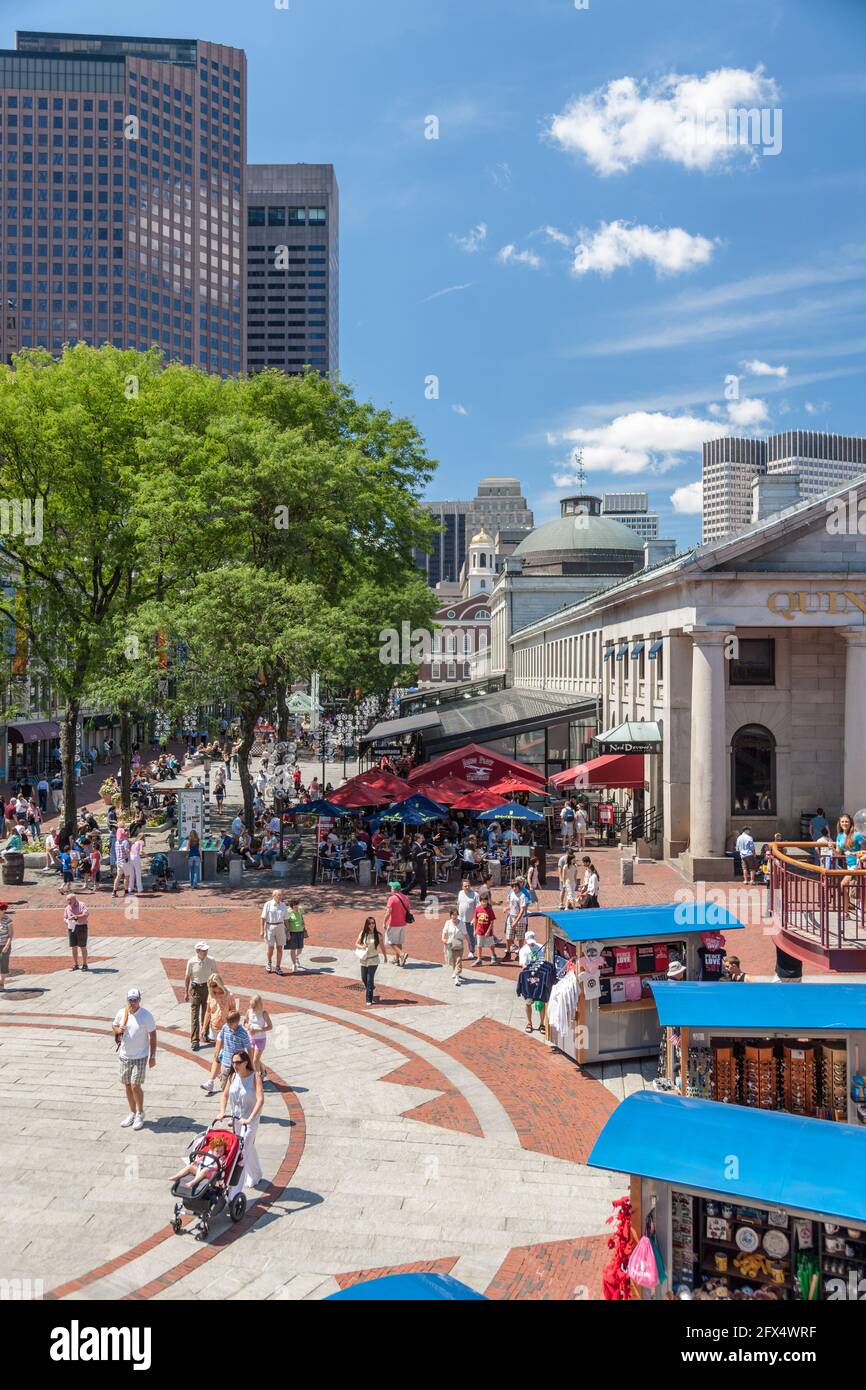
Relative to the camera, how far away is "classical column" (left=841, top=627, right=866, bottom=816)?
29.3m

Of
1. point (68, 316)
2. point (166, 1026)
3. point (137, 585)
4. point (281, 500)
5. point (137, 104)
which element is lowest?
point (166, 1026)

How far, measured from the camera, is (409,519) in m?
43.2

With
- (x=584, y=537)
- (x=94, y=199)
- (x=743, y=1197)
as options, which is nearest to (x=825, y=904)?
(x=743, y=1197)

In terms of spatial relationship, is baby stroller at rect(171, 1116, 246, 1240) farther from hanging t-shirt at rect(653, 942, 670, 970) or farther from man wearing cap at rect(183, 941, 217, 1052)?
hanging t-shirt at rect(653, 942, 670, 970)

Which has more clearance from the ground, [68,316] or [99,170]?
[99,170]

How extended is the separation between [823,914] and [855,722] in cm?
1655

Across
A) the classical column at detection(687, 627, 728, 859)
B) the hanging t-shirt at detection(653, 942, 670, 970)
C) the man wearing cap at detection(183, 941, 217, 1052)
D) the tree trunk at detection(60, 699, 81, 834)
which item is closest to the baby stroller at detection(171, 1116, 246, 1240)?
the man wearing cap at detection(183, 941, 217, 1052)

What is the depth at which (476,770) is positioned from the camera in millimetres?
32344

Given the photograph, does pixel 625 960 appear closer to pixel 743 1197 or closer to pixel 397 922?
pixel 397 922
